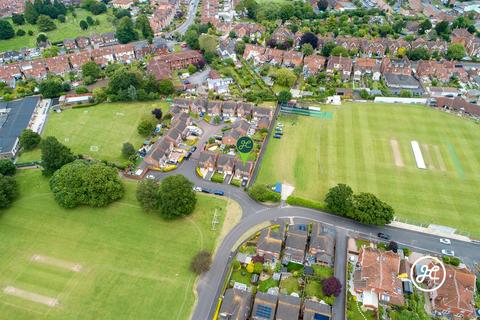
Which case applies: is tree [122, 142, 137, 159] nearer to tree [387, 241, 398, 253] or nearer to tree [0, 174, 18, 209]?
tree [0, 174, 18, 209]

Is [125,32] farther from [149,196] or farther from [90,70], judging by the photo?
[149,196]

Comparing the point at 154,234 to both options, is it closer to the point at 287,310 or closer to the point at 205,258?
the point at 205,258

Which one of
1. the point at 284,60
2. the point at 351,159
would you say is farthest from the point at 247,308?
the point at 284,60

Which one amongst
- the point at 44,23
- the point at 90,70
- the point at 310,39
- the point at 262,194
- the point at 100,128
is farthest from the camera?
the point at 44,23

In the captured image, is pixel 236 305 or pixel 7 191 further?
pixel 7 191

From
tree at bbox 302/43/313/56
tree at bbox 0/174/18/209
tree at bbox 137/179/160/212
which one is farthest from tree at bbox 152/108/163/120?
tree at bbox 302/43/313/56

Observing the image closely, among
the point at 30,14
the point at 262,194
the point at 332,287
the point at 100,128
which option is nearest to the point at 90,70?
the point at 100,128
